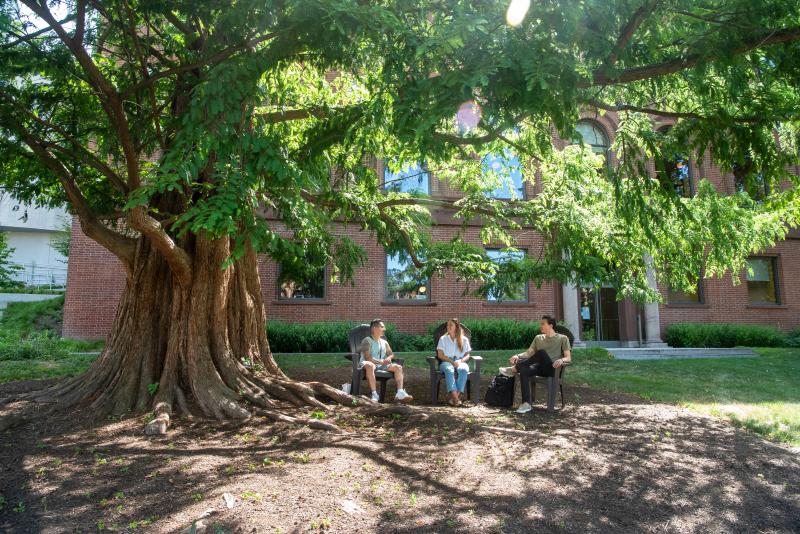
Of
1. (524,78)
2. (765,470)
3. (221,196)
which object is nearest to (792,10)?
(524,78)

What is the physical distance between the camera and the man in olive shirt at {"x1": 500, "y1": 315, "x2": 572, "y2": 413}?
7.14 meters

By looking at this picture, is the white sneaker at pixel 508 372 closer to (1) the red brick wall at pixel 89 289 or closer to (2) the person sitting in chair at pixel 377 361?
(2) the person sitting in chair at pixel 377 361

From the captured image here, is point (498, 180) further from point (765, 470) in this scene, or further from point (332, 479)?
point (332, 479)

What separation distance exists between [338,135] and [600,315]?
13802mm

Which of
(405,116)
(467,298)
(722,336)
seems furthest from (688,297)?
(405,116)

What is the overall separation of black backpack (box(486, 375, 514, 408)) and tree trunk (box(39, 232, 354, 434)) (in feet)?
6.43

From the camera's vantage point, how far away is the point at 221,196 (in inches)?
187

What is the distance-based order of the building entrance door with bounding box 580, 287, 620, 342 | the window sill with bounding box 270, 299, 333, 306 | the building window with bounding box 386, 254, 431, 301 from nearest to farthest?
the window sill with bounding box 270, 299, 333, 306, the building window with bounding box 386, 254, 431, 301, the building entrance door with bounding box 580, 287, 620, 342

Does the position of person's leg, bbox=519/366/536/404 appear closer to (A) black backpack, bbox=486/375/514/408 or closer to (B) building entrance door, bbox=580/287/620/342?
(A) black backpack, bbox=486/375/514/408

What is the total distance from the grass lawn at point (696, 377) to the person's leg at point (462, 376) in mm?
3165

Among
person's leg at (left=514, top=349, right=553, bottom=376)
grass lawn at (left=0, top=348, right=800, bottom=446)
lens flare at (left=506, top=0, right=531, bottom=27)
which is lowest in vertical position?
grass lawn at (left=0, top=348, right=800, bottom=446)

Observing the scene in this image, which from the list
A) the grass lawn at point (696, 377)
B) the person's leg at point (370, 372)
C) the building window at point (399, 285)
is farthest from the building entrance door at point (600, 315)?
the person's leg at point (370, 372)

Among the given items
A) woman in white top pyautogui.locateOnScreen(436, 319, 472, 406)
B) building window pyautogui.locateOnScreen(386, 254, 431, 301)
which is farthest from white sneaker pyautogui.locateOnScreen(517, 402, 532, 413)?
building window pyautogui.locateOnScreen(386, 254, 431, 301)

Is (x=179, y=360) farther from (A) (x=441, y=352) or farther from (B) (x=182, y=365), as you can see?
(A) (x=441, y=352)
